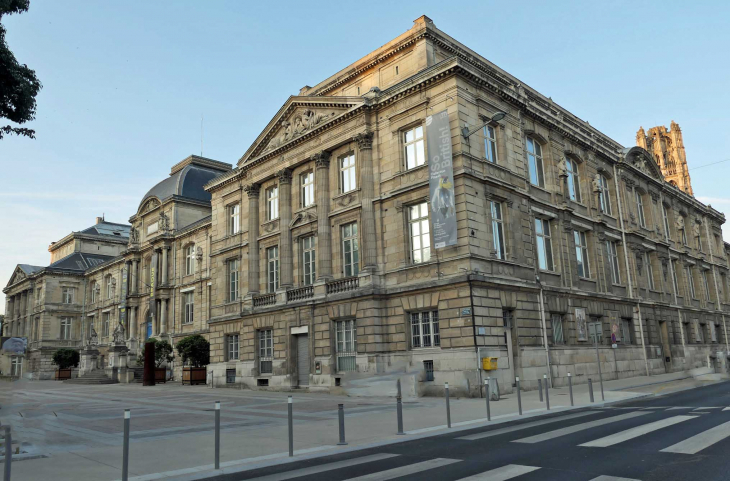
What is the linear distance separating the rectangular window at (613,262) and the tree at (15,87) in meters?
30.8

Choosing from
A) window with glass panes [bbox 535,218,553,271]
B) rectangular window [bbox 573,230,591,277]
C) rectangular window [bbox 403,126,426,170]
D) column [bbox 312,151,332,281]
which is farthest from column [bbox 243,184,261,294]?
rectangular window [bbox 573,230,591,277]

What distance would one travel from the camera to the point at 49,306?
7488cm

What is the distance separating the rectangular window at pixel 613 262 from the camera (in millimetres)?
33906

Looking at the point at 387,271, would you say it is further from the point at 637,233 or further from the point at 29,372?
the point at 29,372

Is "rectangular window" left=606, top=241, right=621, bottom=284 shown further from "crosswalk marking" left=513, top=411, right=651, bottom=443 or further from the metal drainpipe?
"crosswalk marking" left=513, top=411, right=651, bottom=443

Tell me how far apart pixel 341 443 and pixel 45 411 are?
1410 cm

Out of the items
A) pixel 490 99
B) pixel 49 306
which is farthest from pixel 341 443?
pixel 49 306

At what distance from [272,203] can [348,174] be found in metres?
6.86

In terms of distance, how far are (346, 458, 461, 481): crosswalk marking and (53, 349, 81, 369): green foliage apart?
6141 cm

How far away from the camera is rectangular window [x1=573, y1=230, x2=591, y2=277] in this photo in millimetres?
30891

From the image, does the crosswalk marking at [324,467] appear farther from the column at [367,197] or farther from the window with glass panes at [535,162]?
the window with glass panes at [535,162]

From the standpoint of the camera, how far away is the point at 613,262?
34.5 metres

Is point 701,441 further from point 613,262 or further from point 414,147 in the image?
point 613,262

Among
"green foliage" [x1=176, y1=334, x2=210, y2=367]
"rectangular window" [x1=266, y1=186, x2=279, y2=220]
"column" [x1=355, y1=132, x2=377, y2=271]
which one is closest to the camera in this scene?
"column" [x1=355, y1=132, x2=377, y2=271]
